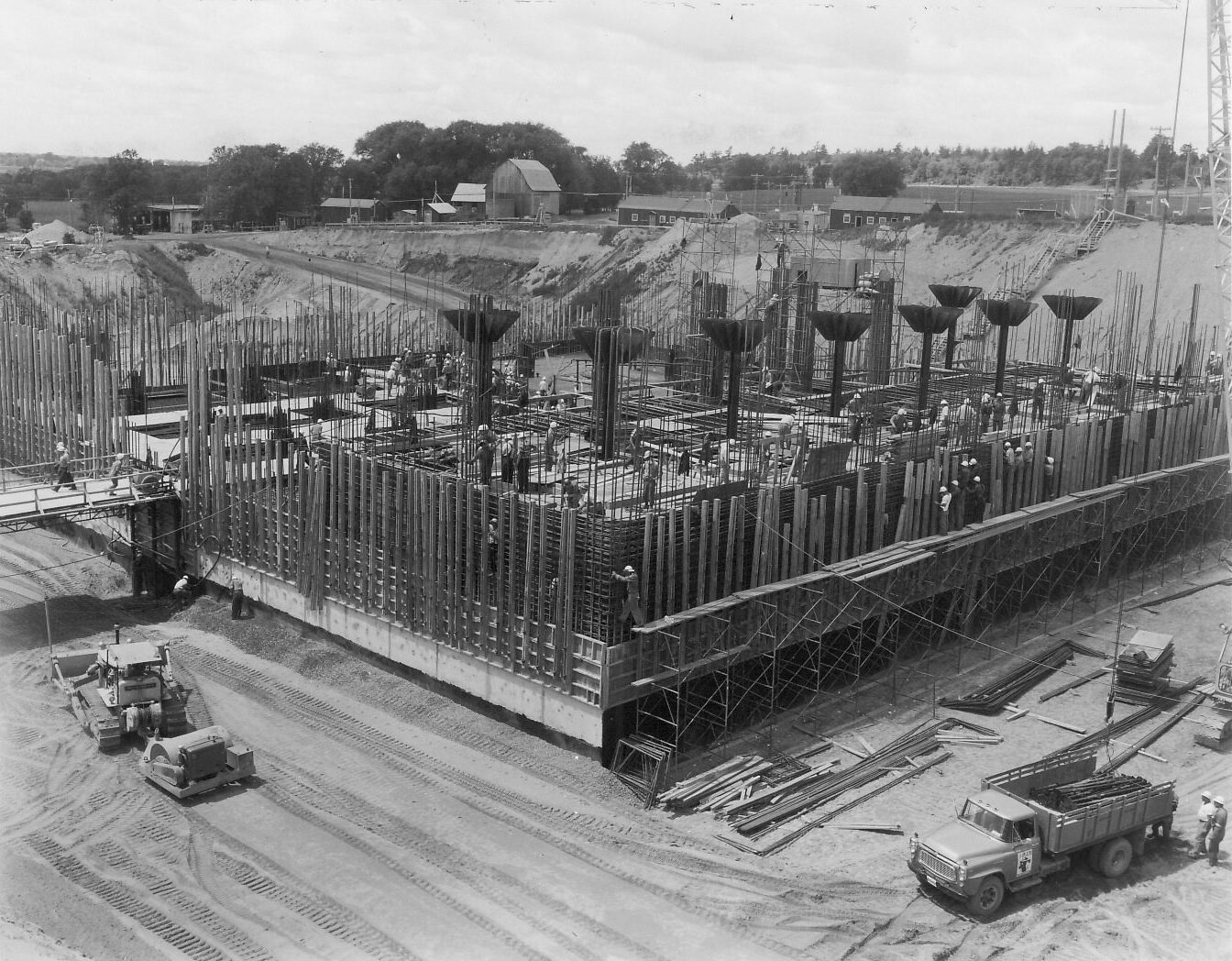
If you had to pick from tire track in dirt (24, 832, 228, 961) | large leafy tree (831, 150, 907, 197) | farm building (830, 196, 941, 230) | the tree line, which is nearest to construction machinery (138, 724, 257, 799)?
tire track in dirt (24, 832, 228, 961)

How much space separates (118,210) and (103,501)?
73.3 meters

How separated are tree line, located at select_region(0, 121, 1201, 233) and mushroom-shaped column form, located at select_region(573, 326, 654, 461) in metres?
64.3

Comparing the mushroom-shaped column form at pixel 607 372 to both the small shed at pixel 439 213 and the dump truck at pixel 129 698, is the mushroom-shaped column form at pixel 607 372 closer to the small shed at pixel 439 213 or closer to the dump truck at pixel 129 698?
the dump truck at pixel 129 698

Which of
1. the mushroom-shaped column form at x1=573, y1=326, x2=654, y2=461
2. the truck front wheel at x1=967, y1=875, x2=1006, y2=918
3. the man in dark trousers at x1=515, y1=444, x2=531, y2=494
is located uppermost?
the mushroom-shaped column form at x1=573, y1=326, x2=654, y2=461

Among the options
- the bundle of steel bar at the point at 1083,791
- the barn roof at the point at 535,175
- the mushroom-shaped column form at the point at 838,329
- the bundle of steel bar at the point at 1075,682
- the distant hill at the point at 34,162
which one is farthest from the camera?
the distant hill at the point at 34,162

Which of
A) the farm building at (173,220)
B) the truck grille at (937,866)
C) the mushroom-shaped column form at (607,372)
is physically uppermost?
the farm building at (173,220)

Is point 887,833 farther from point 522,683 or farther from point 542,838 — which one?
point 522,683

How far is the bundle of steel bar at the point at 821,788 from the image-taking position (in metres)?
18.4

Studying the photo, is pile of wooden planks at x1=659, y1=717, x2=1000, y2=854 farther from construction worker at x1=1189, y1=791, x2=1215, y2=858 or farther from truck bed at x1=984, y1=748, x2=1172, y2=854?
construction worker at x1=1189, y1=791, x2=1215, y2=858

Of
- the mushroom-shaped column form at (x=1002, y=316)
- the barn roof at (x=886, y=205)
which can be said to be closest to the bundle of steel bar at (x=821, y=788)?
the mushroom-shaped column form at (x=1002, y=316)

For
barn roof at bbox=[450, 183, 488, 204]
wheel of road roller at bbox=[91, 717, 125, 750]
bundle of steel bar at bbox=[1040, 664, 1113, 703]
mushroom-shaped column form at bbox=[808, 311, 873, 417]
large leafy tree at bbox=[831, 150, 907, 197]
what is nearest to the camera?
wheel of road roller at bbox=[91, 717, 125, 750]

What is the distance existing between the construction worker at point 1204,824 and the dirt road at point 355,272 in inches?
2169

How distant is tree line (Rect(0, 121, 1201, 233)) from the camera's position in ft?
309

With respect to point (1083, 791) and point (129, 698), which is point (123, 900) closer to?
point (129, 698)
